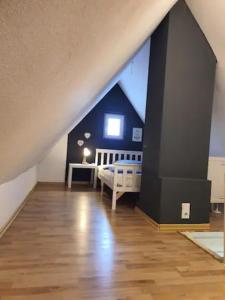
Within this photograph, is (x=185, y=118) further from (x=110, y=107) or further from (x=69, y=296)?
(x=110, y=107)

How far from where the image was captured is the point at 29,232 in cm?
241

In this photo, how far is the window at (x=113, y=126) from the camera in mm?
5605

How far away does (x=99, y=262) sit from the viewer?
187 cm

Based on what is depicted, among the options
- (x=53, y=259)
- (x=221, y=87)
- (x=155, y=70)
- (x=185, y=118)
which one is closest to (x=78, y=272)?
(x=53, y=259)

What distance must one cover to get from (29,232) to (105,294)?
1.22m

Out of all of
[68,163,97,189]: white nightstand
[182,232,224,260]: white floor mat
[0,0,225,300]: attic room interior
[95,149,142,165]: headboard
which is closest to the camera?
[0,0,225,300]: attic room interior

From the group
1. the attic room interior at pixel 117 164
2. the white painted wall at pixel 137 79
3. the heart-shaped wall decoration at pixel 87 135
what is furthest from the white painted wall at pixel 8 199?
the white painted wall at pixel 137 79

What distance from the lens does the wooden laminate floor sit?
149cm

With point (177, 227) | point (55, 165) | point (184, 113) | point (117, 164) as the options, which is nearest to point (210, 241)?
point (177, 227)

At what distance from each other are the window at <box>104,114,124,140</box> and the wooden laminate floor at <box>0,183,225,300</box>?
2855mm

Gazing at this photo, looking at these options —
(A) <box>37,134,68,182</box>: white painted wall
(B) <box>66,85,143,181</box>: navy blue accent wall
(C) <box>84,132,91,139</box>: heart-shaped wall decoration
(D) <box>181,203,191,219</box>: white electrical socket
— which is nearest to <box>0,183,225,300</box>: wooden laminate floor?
(D) <box>181,203,191,219</box>: white electrical socket

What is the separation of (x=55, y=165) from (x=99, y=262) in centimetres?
365

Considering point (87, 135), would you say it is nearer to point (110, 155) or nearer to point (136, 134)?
point (110, 155)

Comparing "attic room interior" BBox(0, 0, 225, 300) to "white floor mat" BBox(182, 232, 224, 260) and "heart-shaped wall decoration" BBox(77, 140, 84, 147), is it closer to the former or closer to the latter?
"white floor mat" BBox(182, 232, 224, 260)
